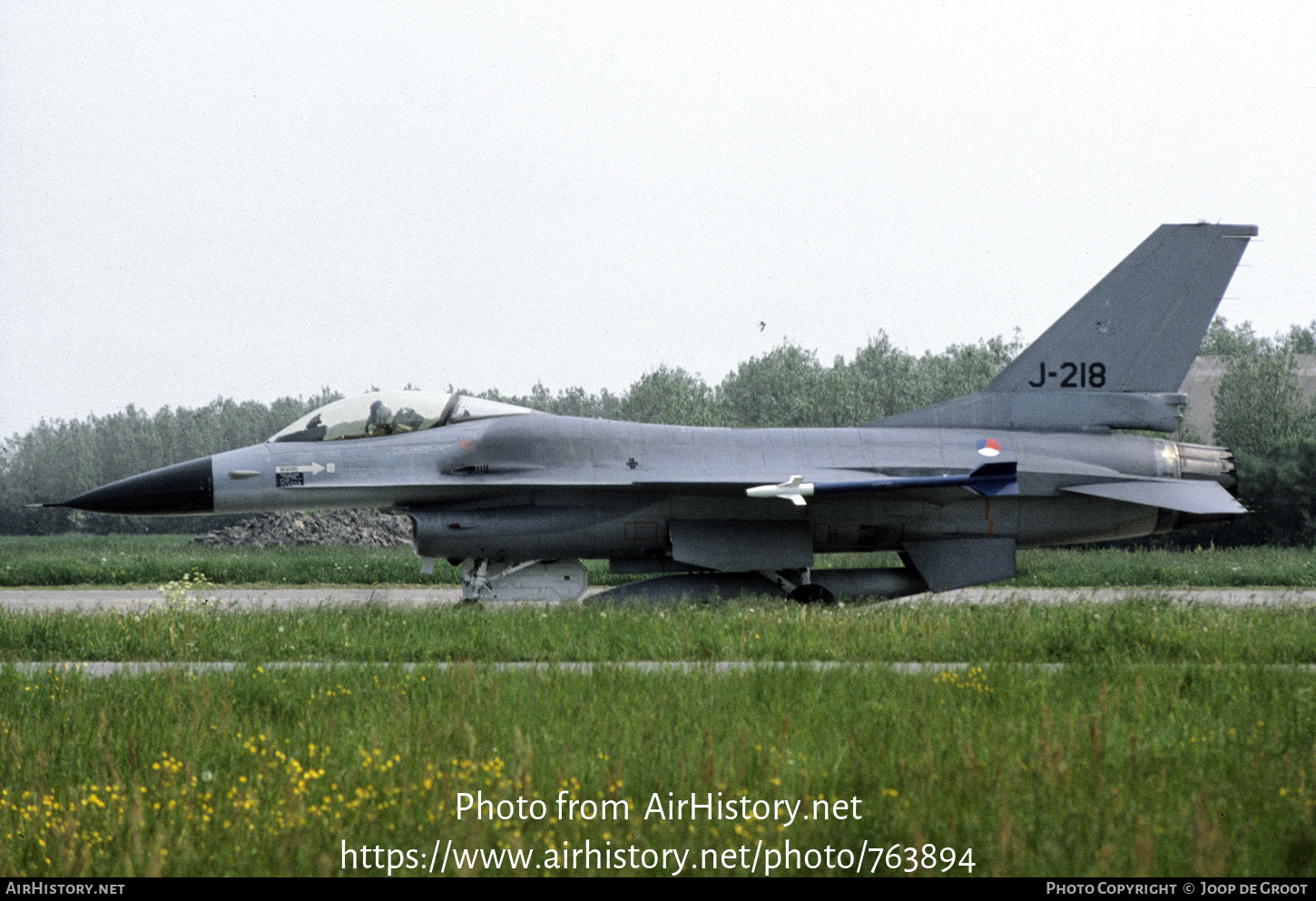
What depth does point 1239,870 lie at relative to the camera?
12.2ft

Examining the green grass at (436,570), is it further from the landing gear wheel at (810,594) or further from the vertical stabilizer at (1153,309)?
the landing gear wheel at (810,594)

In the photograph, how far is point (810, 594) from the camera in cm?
1410

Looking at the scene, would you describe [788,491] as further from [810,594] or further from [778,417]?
[778,417]

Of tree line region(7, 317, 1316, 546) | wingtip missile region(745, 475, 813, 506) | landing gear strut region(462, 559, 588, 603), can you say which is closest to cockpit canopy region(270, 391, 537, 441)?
landing gear strut region(462, 559, 588, 603)

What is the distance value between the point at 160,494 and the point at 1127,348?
12986mm

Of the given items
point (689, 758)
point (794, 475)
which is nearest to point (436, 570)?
point (794, 475)

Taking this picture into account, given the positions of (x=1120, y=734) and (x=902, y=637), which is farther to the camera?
(x=902, y=637)

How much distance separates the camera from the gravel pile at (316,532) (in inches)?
1490

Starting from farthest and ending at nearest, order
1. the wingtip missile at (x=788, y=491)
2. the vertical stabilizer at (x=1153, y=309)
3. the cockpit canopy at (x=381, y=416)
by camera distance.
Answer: the vertical stabilizer at (x=1153, y=309) → the cockpit canopy at (x=381, y=416) → the wingtip missile at (x=788, y=491)

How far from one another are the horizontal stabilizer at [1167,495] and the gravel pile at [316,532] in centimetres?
2794

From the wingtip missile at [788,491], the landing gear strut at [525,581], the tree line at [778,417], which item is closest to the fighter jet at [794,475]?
the landing gear strut at [525,581]

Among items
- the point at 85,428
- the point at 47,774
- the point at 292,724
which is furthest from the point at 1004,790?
the point at 85,428

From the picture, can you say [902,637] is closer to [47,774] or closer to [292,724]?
[292,724]
